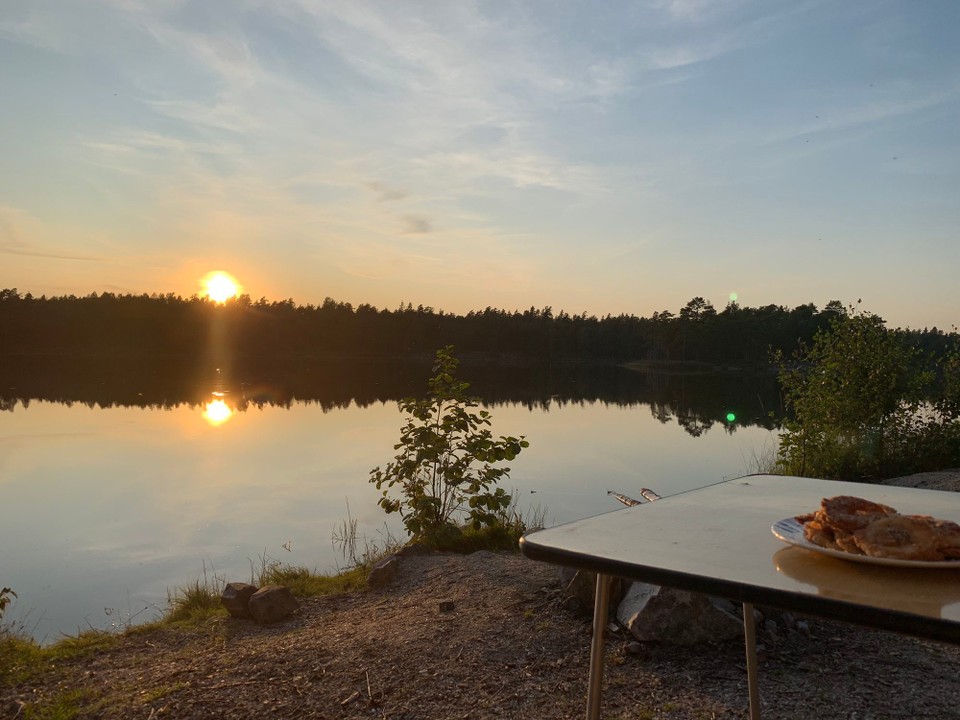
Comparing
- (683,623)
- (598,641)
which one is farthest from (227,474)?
(598,641)

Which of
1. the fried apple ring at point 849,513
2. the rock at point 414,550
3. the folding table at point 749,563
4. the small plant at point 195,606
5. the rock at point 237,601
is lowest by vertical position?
the small plant at point 195,606

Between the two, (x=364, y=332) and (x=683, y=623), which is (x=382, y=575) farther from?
(x=364, y=332)

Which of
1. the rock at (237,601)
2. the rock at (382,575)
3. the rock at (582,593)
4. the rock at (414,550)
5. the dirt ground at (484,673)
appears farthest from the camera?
the rock at (414,550)

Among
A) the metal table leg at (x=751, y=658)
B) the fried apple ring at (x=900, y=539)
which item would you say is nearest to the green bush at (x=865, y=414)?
the metal table leg at (x=751, y=658)

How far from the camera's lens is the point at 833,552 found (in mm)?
1285

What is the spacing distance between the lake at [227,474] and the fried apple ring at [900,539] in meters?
5.74

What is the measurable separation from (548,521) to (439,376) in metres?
3.39

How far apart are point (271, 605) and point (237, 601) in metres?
0.26

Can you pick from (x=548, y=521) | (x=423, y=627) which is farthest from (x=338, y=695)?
(x=548, y=521)

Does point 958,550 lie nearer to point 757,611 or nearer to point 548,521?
point 757,611

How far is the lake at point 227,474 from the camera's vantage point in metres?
7.66

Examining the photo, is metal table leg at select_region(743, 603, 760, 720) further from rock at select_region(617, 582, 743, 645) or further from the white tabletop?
rock at select_region(617, 582, 743, 645)

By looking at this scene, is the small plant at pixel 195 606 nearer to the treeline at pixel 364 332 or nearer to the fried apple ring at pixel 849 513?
the fried apple ring at pixel 849 513

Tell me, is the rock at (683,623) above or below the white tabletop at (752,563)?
below
